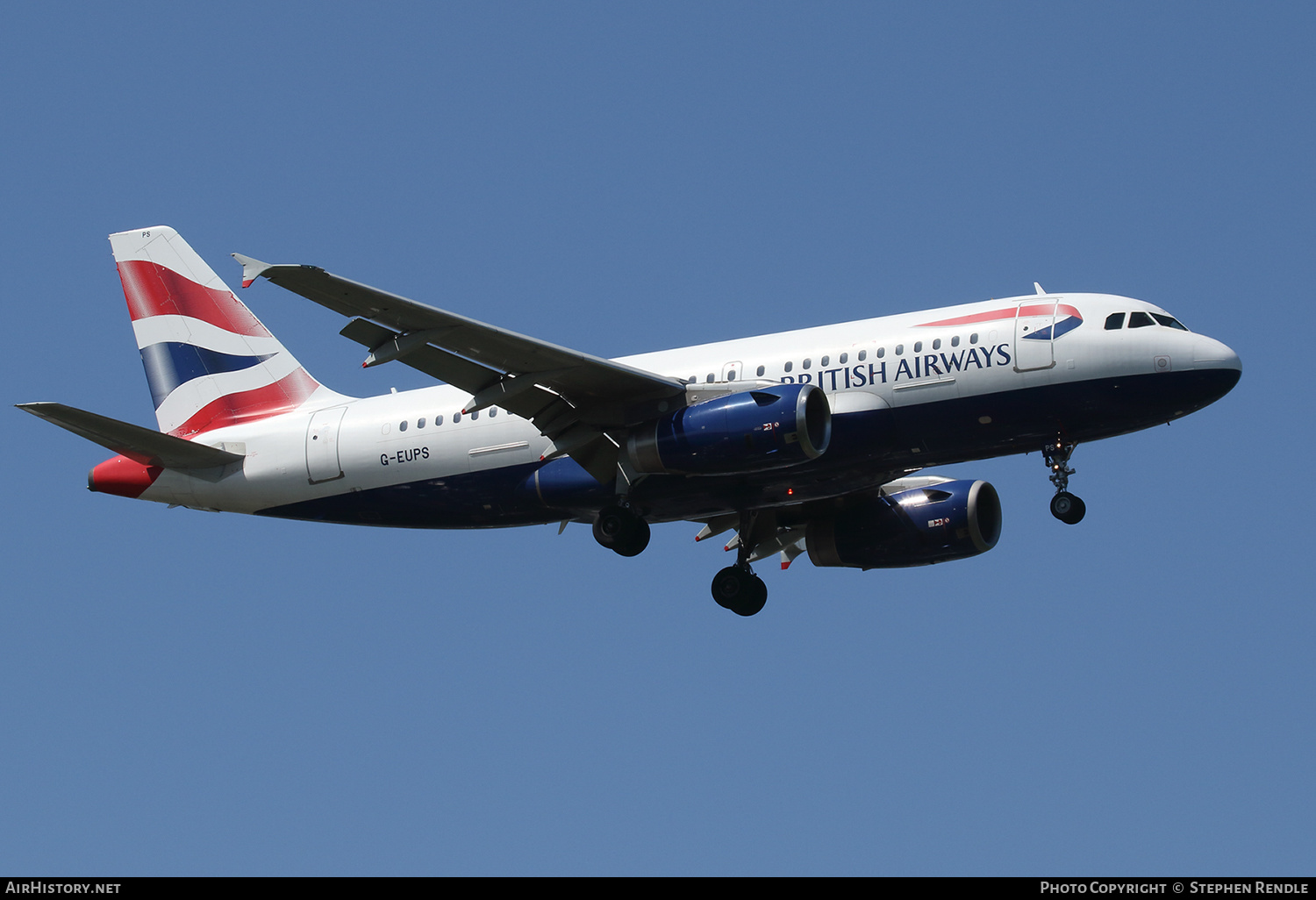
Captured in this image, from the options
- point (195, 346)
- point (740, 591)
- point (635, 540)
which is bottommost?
point (635, 540)

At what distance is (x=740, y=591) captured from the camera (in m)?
37.8

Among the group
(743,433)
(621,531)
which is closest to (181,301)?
(621,531)

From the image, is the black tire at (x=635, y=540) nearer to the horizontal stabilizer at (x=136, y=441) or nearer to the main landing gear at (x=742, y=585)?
the main landing gear at (x=742, y=585)

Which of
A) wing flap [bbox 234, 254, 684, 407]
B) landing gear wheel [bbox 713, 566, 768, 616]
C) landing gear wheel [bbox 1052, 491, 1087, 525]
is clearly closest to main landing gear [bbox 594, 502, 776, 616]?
landing gear wheel [bbox 713, 566, 768, 616]

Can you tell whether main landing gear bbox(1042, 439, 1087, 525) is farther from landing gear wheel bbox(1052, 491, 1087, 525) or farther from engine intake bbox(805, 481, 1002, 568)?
engine intake bbox(805, 481, 1002, 568)

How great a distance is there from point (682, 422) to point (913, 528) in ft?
25.2

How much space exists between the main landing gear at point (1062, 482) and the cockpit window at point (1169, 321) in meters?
2.87

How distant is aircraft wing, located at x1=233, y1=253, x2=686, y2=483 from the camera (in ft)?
97.8

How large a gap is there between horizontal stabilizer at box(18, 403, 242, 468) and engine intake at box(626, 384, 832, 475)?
10584 millimetres

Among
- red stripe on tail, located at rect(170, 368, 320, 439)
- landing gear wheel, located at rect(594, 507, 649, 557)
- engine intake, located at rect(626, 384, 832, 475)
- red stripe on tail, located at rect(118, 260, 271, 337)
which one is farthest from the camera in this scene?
red stripe on tail, located at rect(118, 260, 271, 337)

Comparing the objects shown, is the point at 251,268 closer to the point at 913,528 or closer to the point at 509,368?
the point at 509,368

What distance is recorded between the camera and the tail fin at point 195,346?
39406 mm

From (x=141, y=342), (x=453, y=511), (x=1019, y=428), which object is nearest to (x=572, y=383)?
(x=453, y=511)

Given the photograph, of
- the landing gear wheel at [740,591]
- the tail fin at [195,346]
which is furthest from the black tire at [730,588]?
the tail fin at [195,346]
